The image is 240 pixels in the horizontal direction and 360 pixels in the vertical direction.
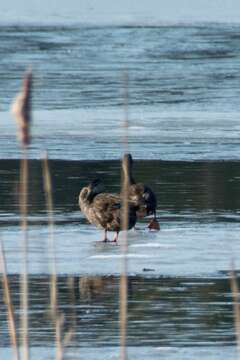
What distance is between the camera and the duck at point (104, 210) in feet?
33.7

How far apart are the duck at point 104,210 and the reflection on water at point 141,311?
171 centimetres

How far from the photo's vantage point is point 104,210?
406 inches

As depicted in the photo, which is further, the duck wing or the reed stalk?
the duck wing

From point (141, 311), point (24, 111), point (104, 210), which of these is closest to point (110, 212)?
point (104, 210)

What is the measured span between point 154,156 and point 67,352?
873 cm

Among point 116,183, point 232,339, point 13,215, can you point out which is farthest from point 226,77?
point 232,339

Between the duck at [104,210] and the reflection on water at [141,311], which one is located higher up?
the reflection on water at [141,311]

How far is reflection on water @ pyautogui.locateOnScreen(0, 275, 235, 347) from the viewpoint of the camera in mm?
6719

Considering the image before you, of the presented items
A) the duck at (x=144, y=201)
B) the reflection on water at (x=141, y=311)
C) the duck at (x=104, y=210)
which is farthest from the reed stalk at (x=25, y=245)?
the duck at (x=144, y=201)

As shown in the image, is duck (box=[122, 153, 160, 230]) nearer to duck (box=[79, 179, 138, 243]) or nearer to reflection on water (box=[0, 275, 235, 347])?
duck (box=[79, 179, 138, 243])

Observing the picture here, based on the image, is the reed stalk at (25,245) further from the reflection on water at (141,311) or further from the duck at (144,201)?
the duck at (144,201)

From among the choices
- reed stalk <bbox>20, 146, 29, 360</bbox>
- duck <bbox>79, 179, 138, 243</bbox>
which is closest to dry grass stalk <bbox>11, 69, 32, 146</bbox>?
reed stalk <bbox>20, 146, 29, 360</bbox>

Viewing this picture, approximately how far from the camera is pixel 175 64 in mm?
28266

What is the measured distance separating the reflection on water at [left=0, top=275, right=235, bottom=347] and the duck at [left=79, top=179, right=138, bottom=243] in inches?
67.2
